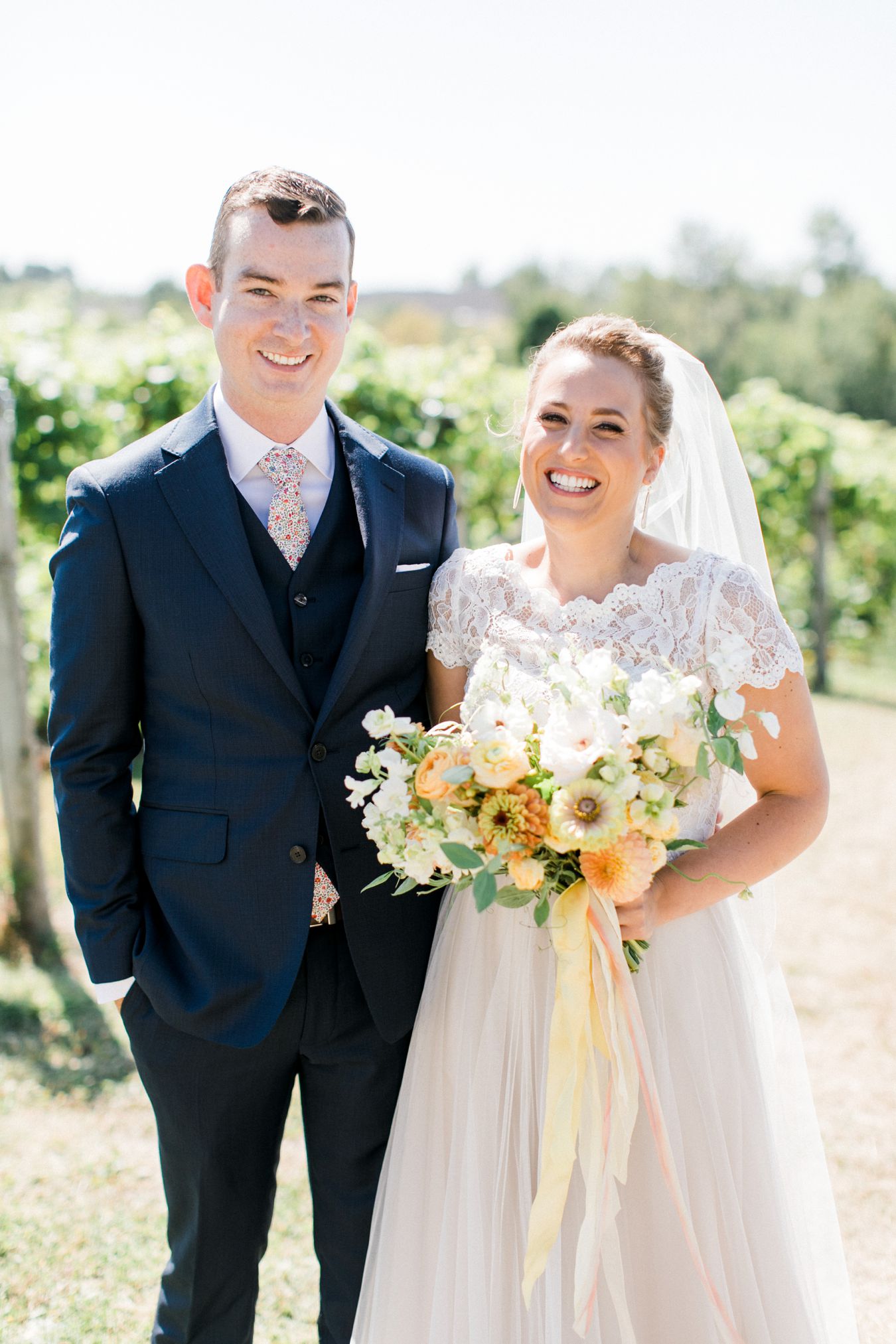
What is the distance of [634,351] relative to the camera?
2.37 metres

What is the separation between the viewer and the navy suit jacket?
87.2 inches

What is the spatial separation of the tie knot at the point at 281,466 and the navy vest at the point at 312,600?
86mm

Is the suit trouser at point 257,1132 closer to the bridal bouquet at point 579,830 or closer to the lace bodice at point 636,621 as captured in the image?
the bridal bouquet at point 579,830

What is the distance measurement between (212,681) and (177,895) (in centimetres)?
47

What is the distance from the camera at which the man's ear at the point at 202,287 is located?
2.38 metres

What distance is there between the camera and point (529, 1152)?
2279mm

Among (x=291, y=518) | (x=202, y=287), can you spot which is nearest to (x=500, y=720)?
(x=291, y=518)

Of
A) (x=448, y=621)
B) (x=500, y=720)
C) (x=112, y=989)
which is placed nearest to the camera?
(x=500, y=720)

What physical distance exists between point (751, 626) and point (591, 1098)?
0.98 m

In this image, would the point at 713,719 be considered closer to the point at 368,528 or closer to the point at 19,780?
the point at 368,528

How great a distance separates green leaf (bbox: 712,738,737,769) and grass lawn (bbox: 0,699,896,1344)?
130 cm

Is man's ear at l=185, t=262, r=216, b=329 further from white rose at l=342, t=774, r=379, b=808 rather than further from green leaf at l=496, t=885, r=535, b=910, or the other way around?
green leaf at l=496, t=885, r=535, b=910

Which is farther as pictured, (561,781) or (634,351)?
(634,351)

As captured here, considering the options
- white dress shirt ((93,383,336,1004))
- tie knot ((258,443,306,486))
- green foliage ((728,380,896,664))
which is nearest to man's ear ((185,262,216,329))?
white dress shirt ((93,383,336,1004))
